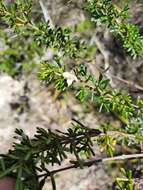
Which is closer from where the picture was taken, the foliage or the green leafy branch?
the foliage

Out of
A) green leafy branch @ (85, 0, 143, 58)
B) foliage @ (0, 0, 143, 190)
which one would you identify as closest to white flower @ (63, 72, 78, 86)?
foliage @ (0, 0, 143, 190)

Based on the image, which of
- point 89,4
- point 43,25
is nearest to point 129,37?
point 89,4

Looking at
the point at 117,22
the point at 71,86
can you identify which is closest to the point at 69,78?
the point at 71,86

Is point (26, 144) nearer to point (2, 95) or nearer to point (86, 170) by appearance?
point (86, 170)

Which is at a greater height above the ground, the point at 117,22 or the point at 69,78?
the point at 117,22

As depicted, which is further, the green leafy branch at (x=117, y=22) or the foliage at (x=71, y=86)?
the green leafy branch at (x=117, y=22)

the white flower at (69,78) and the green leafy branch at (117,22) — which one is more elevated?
the green leafy branch at (117,22)

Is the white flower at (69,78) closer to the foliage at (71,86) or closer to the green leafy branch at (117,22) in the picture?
the foliage at (71,86)

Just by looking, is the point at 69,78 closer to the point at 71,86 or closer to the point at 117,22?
the point at 71,86

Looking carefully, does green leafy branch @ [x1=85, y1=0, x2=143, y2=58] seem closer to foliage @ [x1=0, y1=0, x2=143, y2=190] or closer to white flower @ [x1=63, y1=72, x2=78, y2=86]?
foliage @ [x1=0, y1=0, x2=143, y2=190]

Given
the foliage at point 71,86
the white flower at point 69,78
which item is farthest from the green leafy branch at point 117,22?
the white flower at point 69,78

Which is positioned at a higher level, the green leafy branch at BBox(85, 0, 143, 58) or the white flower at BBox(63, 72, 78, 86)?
the green leafy branch at BBox(85, 0, 143, 58)
